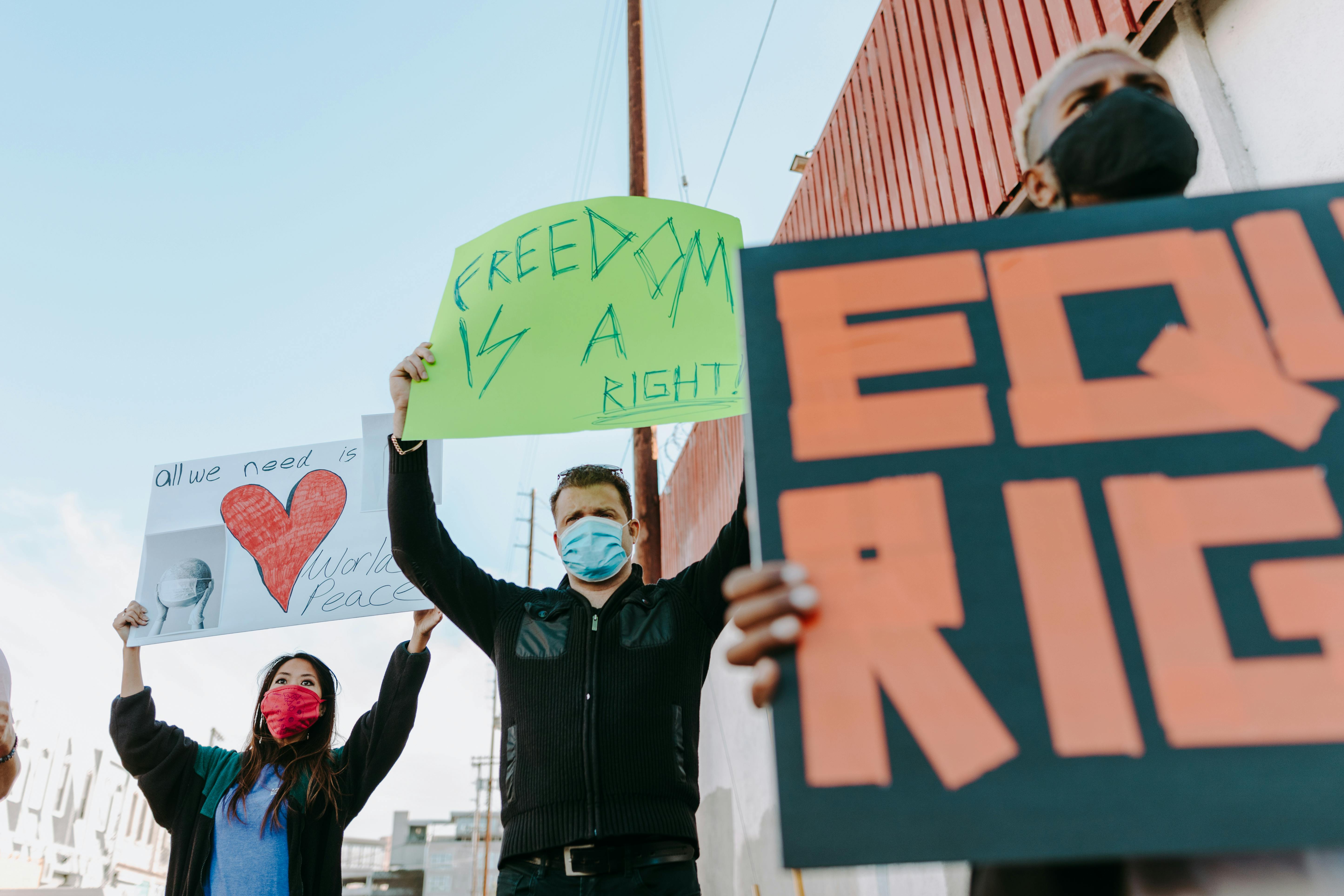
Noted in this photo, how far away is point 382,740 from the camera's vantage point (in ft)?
8.87

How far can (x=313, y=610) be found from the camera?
10.8 feet

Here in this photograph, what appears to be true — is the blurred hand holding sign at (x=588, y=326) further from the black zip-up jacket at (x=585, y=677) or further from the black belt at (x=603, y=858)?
the black belt at (x=603, y=858)

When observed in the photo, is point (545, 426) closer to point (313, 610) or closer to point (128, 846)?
point (313, 610)

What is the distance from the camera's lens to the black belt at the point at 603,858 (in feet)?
5.62

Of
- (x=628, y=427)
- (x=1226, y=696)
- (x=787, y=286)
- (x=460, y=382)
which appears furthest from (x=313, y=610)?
(x=1226, y=696)

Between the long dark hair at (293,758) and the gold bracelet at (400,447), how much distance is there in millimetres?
1230

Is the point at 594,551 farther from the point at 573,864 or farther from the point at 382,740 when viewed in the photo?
the point at 382,740

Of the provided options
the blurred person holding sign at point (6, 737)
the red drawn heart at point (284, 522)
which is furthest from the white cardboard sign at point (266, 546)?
the blurred person holding sign at point (6, 737)

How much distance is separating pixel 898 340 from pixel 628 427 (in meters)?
1.02

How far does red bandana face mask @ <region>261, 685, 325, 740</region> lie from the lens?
2.78 metres

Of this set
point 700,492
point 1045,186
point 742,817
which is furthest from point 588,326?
point 700,492

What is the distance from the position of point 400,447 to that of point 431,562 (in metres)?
0.31

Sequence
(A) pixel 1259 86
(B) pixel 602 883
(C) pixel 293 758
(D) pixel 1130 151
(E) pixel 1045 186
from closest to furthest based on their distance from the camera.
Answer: (D) pixel 1130 151
(E) pixel 1045 186
(B) pixel 602 883
(A) pixel 1259 86
(C) pixel 293 758

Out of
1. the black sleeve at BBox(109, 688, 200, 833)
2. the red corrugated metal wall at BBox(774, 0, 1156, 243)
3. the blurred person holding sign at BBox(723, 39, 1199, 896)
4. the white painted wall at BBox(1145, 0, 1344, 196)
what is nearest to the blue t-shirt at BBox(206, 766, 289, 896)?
the black sleeve at BBox(109, 688, 200, 833)
